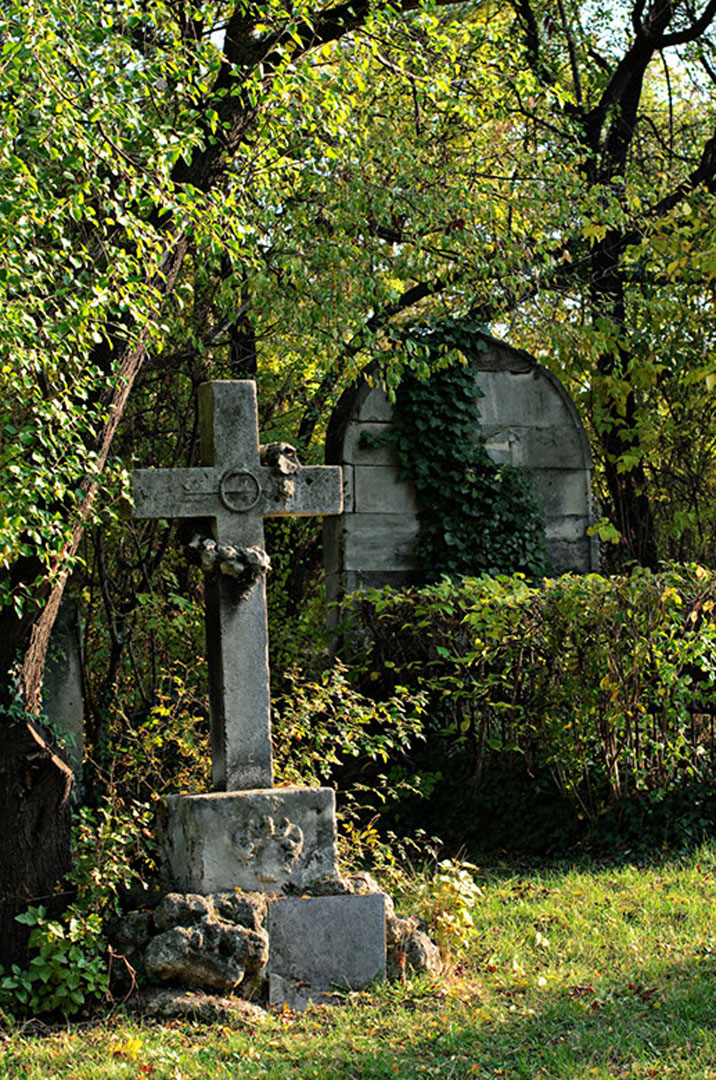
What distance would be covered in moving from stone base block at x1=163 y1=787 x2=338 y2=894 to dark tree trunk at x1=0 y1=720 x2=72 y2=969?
0.55 meters

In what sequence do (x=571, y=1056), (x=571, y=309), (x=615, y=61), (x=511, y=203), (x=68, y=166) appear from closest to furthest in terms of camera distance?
(x=571, y=1056), (x=68, y=166), (x=511, y=203), (x=571, y=309), (x=615, y=61)

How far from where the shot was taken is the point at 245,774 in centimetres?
587

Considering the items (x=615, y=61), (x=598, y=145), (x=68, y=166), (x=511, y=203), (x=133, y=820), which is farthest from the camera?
(x=615, y=61)

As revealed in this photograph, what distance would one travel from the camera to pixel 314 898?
5.63m

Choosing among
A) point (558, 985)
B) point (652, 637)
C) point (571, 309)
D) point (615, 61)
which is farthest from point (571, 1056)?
point (615, 61)

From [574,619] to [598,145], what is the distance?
6604mm

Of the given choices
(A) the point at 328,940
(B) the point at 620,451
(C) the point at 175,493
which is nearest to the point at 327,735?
(A) the point at 328,940

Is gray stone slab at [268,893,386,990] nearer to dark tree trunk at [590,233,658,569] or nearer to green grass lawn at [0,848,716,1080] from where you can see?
green grass lawn at [0,848,716,1080]

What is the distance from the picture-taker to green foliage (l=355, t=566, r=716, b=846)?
800 cm

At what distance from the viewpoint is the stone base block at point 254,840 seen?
5.64 m

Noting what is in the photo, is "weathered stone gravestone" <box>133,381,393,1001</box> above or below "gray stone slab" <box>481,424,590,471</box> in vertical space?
below

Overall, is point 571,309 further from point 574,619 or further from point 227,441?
point 227,441

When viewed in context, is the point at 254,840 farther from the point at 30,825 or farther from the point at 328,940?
the point at 30,825

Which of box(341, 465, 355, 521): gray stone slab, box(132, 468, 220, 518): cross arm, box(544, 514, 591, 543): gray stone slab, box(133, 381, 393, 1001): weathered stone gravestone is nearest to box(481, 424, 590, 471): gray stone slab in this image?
box(544, 514, 591, 543): gray stone slab
